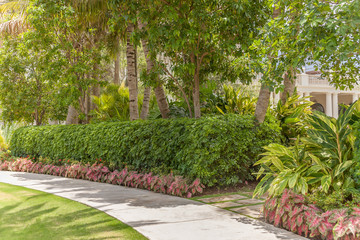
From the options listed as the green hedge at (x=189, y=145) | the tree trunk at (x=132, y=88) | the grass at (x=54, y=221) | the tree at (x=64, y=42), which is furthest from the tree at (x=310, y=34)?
the tree at (x=64, y=42)

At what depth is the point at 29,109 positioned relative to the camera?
1575 cm

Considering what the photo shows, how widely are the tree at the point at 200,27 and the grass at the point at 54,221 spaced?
4.02 meters

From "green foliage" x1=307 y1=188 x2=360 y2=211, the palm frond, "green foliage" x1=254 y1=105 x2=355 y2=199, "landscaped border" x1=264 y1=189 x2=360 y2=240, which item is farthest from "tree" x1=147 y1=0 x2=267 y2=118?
the palm frond

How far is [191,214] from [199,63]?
479 cm

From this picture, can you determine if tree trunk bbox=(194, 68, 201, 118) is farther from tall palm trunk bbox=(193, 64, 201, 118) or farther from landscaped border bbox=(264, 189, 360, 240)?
landscaped border bbox=(264, 189, 360, 240)

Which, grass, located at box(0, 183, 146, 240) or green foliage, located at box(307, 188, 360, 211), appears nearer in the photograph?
green foliage, located at box(307, 188, 360, 211)

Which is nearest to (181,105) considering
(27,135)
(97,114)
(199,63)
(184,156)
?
(199,63)

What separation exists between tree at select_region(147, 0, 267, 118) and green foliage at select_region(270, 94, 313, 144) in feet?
6.88

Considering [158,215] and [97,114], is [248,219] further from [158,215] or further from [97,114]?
[97,114]

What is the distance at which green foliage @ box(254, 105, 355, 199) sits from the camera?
5.59m

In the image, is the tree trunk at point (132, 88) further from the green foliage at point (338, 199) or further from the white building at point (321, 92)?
the white building at point (321, 92)

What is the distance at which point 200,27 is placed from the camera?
29.3 ft

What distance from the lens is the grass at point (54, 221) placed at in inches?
208

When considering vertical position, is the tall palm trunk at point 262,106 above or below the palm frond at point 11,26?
below
